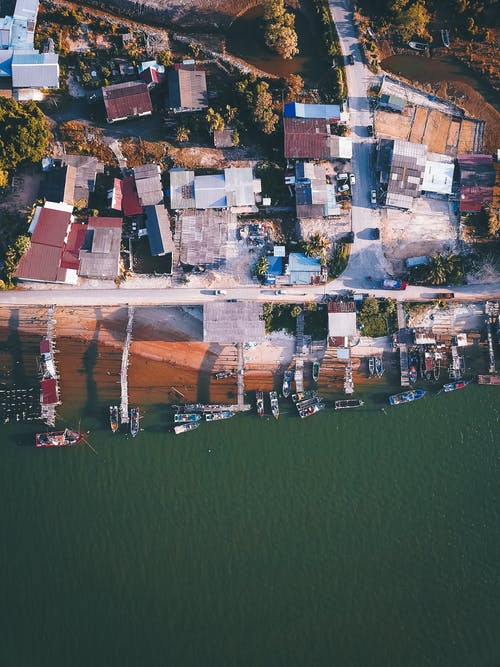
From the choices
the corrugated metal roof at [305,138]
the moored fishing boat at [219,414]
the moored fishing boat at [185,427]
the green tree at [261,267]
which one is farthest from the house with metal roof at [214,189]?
the moored fishing boat at [185,427]

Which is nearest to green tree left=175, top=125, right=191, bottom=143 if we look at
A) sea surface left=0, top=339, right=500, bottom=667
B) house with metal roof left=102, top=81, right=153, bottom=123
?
house with metal roof left=102, top=81, right=153, bottom=123

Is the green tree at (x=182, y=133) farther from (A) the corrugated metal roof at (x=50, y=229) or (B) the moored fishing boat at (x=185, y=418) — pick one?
(B) the moored fishing boat at (x=185, y=418)

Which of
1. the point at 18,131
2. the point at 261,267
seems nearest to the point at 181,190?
the point at 261,267

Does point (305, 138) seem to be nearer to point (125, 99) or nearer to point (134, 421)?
point (125, 99)

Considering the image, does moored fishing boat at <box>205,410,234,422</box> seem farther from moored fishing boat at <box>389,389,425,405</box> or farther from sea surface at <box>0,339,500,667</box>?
moored fishing boat at <box>389,389,425,405</box>

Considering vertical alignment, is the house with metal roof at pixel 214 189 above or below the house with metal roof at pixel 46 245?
above

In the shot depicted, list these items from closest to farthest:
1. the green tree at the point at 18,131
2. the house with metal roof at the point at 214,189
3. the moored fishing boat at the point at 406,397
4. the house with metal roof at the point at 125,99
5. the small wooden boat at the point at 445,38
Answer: the green tree at the point at 18,131, the house with metal roof at the point at 125,99, the house with metal roof at the point at 214,189, the moored fishing boat at the point at 406,397, the small wooden boat at the point at 445,38

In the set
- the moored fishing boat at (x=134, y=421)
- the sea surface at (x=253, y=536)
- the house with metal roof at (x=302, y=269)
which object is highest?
the house with metal roof at (x=302, y=269)
